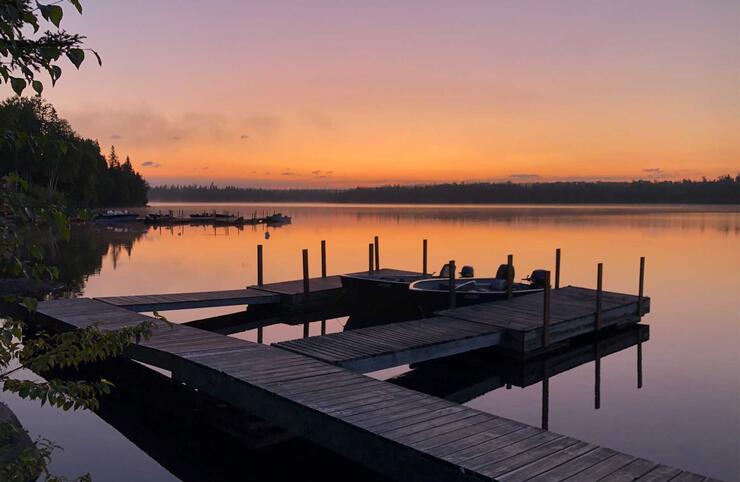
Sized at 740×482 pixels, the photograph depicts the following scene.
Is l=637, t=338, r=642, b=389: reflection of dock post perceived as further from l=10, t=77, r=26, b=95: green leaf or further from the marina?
l=10, t=77, r=26, b=95: green leaf

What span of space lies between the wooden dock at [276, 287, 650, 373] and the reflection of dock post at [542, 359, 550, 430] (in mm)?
616

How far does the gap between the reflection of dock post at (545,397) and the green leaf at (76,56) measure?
38.7 feet

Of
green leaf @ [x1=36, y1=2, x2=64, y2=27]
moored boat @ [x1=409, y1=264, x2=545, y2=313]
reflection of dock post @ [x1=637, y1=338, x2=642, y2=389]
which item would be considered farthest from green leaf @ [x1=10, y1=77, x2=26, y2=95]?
moored boat @ [x1=409, y1=264, x2=545, y2=313]

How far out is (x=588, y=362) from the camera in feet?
56.6

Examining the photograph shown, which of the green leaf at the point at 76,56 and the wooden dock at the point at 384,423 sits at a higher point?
the green leaf at the point at 76,56

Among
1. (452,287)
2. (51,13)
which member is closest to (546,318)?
(452,287)

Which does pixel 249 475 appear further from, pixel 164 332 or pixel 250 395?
pixel 164 332

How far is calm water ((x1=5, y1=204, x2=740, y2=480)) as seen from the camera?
37.5 feet

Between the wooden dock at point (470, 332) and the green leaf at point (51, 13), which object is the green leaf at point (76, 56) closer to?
the green leaf at point (51, 13)

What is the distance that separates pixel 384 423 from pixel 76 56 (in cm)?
608

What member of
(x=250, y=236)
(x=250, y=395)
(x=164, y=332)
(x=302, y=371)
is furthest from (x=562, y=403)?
(x=250, y=236)

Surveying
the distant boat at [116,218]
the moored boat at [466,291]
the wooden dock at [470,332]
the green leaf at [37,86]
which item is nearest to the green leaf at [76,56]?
the green leaf at [37,86]

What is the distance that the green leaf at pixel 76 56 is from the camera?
2.64 m

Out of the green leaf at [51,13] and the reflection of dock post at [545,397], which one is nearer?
the green leaf at [51,13]
